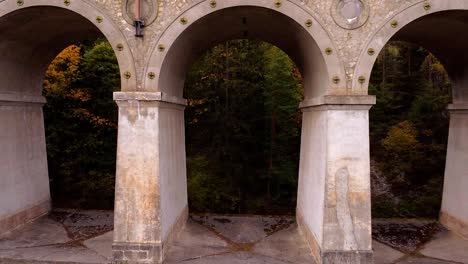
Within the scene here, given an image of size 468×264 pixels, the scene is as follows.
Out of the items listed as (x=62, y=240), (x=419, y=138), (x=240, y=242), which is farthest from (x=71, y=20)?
(x=419, y=138)

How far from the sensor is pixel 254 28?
9125mm

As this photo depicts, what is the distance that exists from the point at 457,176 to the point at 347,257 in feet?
14.7

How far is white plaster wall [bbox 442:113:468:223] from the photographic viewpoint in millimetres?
9367

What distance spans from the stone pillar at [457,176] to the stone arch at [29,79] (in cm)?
806

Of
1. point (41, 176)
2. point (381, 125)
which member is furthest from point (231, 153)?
point (41, 176)

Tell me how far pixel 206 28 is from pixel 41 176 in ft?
20.8

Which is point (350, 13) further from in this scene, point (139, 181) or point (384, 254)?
point (384, 254)

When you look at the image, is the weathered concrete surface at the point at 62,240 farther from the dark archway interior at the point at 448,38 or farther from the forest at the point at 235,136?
the dark archway interior at the point at 448,38

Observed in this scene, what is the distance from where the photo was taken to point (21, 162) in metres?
9.59

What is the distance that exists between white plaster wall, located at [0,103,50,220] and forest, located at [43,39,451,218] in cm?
734

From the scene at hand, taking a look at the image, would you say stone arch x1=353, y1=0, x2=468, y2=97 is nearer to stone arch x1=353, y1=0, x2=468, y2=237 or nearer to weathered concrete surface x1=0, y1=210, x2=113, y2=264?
stone arch x1=353, y1=0, x2=468, y2=237

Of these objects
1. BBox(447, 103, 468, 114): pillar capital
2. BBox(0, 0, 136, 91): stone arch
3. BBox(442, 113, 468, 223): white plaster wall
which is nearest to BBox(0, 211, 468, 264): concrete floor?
BBox(442, 113, 468, 223): white plaster wall

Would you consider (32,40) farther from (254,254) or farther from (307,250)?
(307,250)

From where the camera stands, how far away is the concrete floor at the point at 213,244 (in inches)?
315
